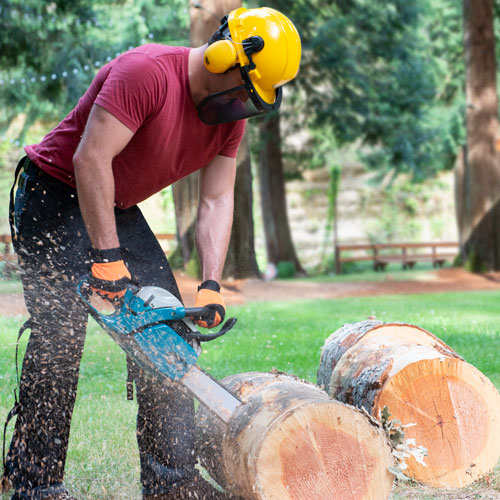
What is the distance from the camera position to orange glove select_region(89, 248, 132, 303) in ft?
8.05

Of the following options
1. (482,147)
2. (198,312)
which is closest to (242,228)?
(482,147)

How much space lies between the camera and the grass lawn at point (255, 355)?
3203mm

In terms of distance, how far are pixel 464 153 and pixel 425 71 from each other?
4.07 meters

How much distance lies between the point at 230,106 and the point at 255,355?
349 centimetres

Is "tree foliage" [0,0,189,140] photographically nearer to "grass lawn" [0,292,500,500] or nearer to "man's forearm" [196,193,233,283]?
"grass lawn" [0,292,500,500]

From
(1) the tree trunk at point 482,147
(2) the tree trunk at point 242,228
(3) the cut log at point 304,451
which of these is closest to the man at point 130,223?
(3) the cut log at point 304,451

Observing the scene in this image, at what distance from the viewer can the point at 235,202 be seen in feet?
35.4

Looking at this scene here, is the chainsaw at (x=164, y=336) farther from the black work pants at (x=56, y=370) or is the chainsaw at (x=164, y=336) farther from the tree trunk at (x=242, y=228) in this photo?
the tree trunk at (x=242, y=228)

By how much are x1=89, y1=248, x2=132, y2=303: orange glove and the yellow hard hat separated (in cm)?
81

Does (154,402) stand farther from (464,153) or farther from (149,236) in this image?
(464,153)

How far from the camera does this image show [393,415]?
311 centimetres

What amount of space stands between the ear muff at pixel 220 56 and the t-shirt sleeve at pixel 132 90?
0.67 ft

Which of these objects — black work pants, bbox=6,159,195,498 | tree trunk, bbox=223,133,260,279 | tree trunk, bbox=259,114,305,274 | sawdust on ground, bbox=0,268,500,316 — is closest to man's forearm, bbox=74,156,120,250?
black work pants, bbox=6,159,195,498

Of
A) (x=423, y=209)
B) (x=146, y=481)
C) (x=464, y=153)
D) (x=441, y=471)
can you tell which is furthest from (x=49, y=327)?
(x=423, y=209)
